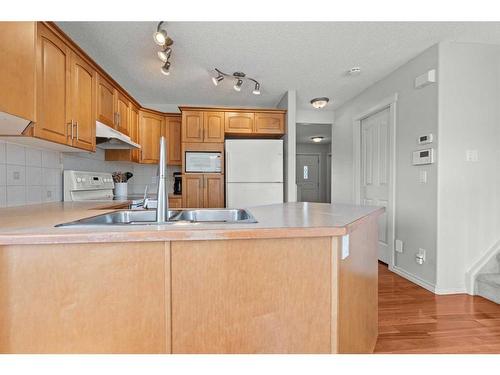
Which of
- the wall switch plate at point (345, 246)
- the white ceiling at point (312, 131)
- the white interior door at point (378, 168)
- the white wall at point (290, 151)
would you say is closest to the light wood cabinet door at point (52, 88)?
the wall switch plate at point (345, 246)

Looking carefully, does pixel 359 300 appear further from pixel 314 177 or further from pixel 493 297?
pixel 314 177

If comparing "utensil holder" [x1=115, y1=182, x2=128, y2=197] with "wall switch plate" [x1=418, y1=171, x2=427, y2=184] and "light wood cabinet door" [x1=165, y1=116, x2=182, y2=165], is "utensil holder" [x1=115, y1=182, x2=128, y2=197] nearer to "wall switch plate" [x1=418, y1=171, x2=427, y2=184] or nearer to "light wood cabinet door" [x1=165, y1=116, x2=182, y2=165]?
"light wood cabinet door" [x1=165, y1=116, x2=182, y2=165]

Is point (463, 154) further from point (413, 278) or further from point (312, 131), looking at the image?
point (312, 131)

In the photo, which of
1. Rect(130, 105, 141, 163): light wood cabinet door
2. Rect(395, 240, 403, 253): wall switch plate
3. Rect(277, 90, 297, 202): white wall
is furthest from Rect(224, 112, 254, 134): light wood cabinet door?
Rect(395, 240, 403, 253): wall switch plate

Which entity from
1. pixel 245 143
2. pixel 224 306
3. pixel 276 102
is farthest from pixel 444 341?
pixel 276 102

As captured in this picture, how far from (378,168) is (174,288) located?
331 cm

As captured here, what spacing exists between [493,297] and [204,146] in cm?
343

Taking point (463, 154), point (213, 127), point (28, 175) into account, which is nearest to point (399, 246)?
point (463, 154)

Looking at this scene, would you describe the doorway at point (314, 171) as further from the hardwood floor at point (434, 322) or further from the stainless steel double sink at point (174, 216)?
the stainless steel double sink at point (174, 216)

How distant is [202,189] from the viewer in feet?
12.7

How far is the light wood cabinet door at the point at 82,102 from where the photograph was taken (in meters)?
2.24

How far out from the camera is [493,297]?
240 centimetres

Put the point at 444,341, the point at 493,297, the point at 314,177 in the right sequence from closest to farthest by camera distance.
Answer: the point at 444,341, the point at 493,297, the point at 314,177

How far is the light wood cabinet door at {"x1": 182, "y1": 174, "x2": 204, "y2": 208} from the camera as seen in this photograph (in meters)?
3.87
